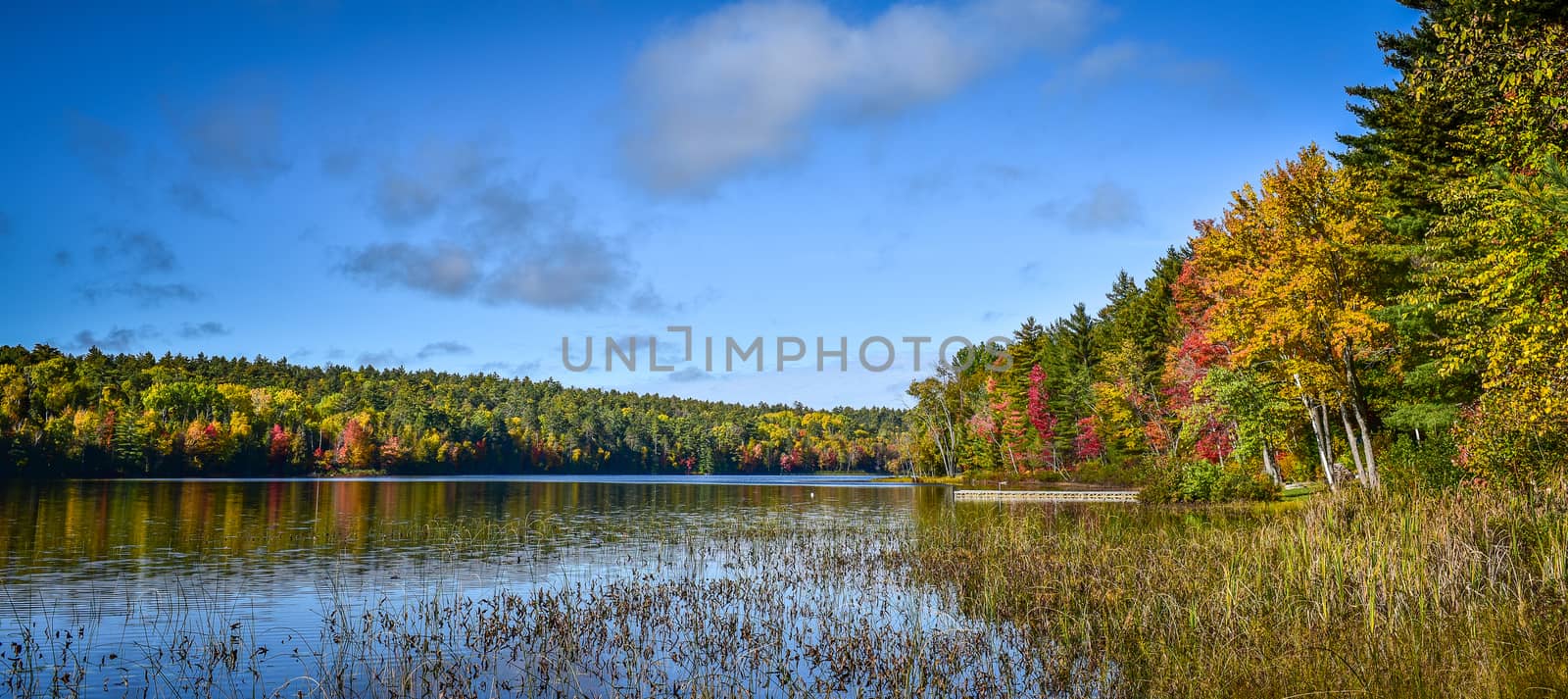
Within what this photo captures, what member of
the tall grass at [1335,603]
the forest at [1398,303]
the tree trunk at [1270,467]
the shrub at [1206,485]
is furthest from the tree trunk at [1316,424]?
the tall grass at [1335,603]

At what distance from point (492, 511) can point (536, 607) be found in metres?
30.1

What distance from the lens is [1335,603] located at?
11.0m

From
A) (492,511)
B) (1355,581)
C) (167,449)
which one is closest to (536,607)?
(1355,581)

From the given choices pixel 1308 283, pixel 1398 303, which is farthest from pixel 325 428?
pixel 1398 303

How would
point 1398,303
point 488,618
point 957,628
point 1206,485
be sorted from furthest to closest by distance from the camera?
point 1206,485 < point 1398,303 < point 488,618 < point 957,628

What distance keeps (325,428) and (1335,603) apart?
140 metres

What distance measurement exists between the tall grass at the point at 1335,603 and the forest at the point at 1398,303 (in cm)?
417

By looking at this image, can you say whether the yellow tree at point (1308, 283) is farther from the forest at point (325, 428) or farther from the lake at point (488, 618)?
the forest at point (325, 428)

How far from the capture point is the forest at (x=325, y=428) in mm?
101062

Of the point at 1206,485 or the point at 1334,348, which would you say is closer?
the point at 1334,348

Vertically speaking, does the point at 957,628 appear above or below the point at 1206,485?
below

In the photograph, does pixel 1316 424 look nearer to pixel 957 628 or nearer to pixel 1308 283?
pixel 1308 283

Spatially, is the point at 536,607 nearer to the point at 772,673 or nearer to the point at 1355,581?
the point at 772,673

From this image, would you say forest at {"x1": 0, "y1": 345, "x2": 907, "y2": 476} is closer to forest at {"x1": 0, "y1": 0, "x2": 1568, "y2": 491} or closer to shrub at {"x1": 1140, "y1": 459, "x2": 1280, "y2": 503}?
forest at {"x1": 0, "y1": 0, "x2": 1568, "y2": 491}
